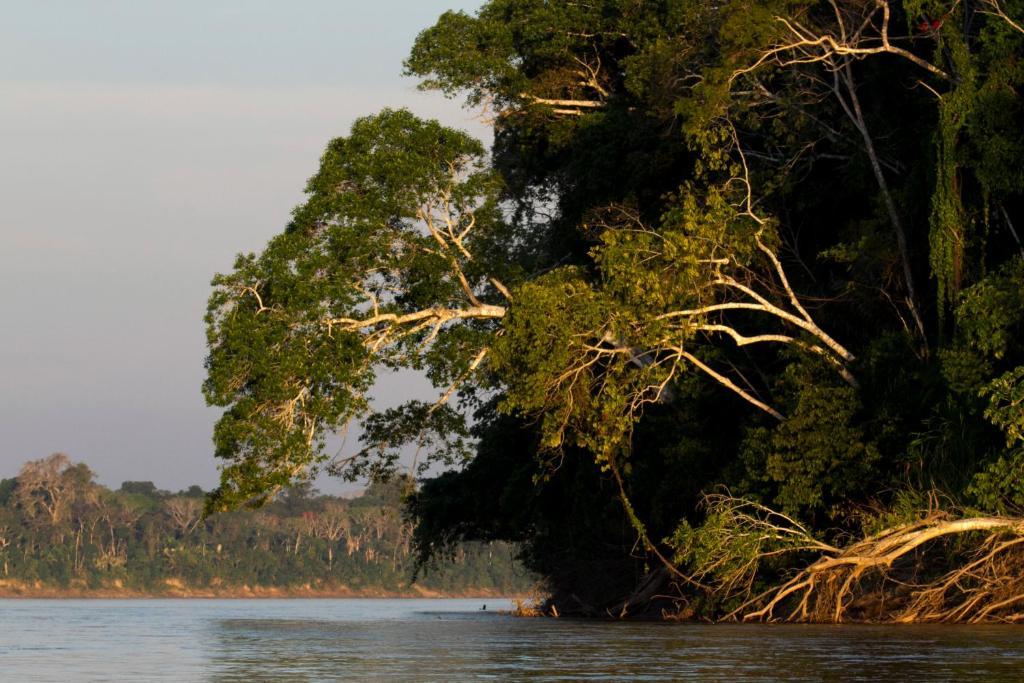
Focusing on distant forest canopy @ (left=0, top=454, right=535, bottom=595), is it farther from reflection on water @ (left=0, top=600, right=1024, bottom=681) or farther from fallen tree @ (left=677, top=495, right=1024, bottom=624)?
reflection on water @ (left=0, top=600, right=1024, bottom=681)

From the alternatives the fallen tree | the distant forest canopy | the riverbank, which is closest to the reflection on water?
the fallen tree

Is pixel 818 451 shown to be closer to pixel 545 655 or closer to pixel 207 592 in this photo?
pixel 545 655

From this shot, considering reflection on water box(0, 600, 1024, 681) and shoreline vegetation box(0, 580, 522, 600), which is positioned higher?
shoreline vegetation box(0, 580, 522, 600)

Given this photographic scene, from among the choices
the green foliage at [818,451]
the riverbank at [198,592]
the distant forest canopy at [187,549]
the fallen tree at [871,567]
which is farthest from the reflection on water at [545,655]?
the riverbank at [198,592]

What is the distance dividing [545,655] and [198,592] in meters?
93.2

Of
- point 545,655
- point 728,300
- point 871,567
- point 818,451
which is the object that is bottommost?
point 545,655

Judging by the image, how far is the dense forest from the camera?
22344 millimetres

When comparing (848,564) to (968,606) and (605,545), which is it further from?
(605,545)

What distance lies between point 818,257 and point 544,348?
16.5ft

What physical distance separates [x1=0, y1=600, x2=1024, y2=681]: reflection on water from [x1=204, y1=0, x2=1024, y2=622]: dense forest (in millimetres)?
2161

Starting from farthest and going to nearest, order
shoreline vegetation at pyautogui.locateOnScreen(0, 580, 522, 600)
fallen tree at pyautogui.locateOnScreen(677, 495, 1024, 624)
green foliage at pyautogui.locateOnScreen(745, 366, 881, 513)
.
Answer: shoreline vegetation at pyautogui.locateOnScreen(0, 580, 522, 600)
green foliage at pyautogui.locateOnScreen(745, 366, 881, 513)
fallen tree at pyautogui.locateOnScreen(677, 495, 1024, 624)

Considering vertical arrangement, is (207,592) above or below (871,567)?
below

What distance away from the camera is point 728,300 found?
91.5ft

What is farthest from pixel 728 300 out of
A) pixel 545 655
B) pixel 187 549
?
pixel 187 549
